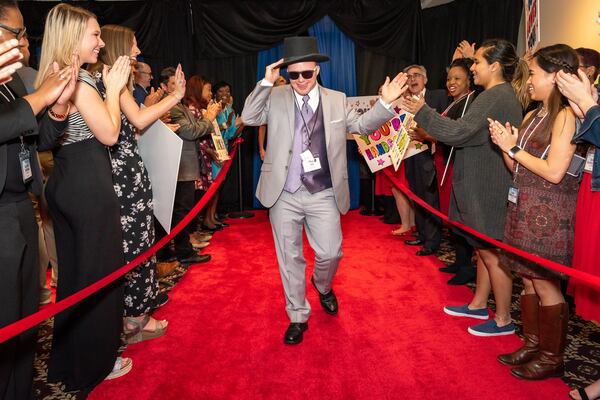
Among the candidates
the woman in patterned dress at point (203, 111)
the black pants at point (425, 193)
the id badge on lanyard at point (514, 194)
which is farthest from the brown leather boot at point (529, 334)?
the woman in patterned dress at point (203, 111)

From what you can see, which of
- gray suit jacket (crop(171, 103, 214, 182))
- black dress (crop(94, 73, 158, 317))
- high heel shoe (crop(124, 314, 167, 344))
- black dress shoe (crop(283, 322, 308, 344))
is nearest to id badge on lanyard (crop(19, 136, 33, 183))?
black dress (crop(94, 73, 158, 317))

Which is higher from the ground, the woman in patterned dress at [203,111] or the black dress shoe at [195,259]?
the woman in patterned dress at [203,111]

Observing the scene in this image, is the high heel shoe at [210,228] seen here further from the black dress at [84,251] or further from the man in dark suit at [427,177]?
the black dress at [84,251]

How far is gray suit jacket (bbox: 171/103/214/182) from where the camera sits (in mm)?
4430

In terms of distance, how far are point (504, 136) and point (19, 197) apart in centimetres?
240

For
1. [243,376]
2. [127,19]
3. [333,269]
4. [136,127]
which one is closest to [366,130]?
[333,269]

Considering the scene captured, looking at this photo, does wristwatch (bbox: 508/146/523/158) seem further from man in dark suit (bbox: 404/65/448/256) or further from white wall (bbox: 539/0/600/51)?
white wall (bbox: 539/0/600/51)

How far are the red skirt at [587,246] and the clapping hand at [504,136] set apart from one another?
0.60m

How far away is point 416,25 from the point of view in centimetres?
747

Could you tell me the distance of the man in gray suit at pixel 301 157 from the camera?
2.82 metres

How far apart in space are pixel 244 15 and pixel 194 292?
5.07 meters

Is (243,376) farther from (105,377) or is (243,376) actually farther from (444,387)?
(444,387)

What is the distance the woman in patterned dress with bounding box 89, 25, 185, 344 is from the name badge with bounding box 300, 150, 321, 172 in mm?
868

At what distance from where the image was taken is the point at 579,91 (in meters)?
2.02
